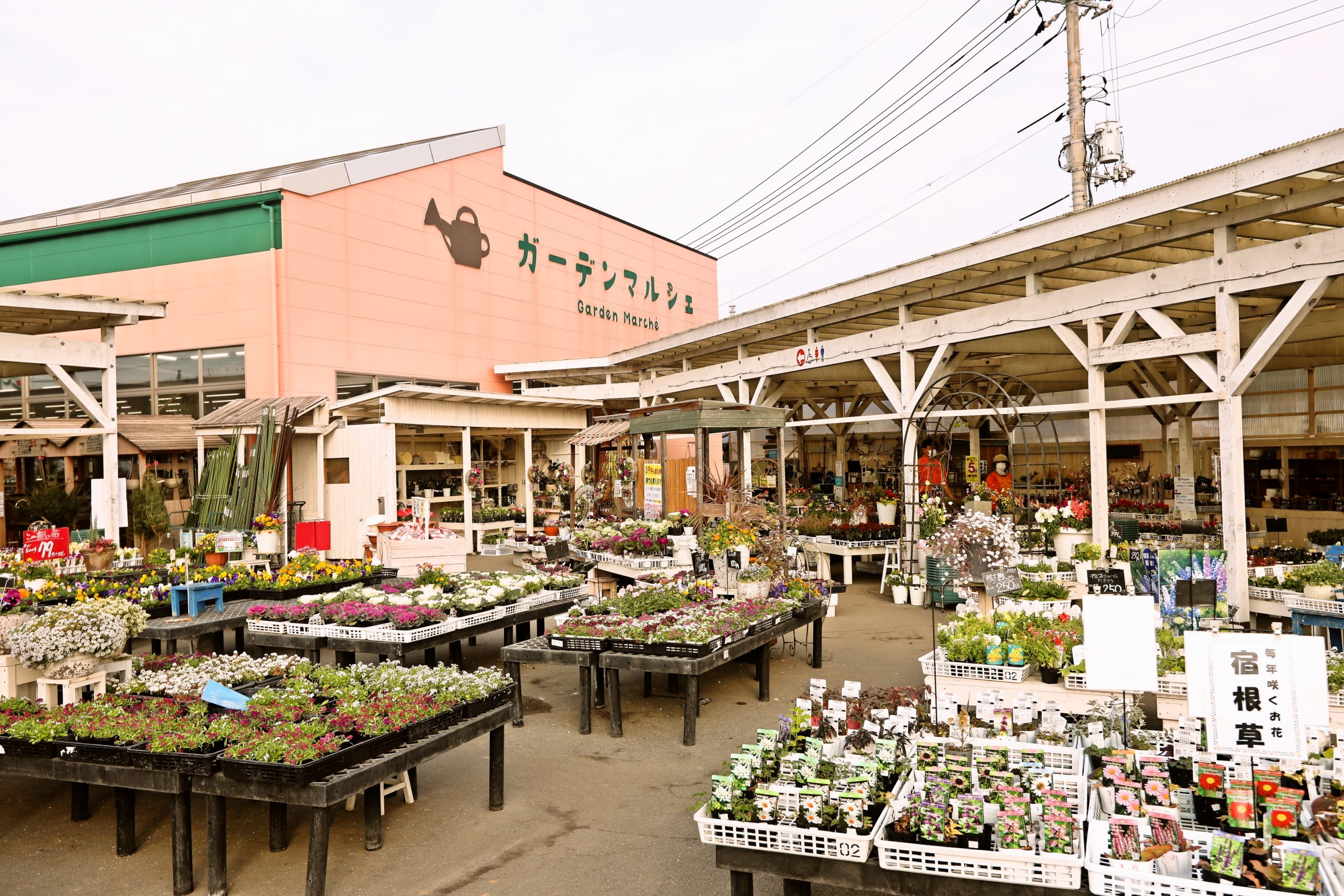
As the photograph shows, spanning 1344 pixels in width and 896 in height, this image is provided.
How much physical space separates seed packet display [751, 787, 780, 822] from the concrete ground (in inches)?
33.4

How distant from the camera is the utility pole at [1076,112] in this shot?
15094mm

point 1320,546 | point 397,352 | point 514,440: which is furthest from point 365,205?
point 1320,546

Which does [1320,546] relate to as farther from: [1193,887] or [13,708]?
[13,708]

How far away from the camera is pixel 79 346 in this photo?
449 inches

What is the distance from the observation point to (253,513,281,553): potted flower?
11.3 m

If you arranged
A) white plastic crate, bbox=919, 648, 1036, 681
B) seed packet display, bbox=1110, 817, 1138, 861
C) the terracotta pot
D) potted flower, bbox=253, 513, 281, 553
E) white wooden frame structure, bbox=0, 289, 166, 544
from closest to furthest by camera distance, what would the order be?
1. seed packet display, bbox=1110, 817, 1138, 861
2. white plastic crate, bbox=919, 648, 1036, 681
3. the terracotta pot
4. white wooden frame structure, bbox=0, 289, 166, 544
5. potted flower, bbox=253, 513, 281, 553

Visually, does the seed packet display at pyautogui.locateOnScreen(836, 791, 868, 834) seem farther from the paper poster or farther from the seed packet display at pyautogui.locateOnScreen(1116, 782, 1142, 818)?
the paper poster

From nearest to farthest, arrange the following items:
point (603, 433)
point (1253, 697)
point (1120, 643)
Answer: point (1253, 697), point (1120, 643), point (603, 433)

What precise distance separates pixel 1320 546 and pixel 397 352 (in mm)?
15529

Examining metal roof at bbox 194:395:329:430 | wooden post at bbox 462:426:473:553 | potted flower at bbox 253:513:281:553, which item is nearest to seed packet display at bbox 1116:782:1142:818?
potted flower at bbox 253:513:281:553

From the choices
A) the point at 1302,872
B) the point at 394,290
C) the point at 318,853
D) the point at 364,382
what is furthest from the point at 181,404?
the point at 1302,872

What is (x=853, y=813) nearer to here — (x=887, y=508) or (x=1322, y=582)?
(x=1322, y=582)

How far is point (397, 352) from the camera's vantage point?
17031 mm

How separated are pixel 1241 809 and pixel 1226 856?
416 mm
